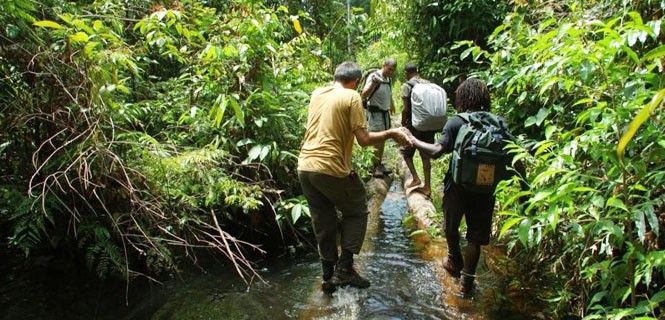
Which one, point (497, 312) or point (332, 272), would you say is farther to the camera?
point (332, 272)

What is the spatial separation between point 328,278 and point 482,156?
182 centimetres

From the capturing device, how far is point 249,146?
5.56 m

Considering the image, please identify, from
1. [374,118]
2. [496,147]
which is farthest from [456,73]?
[496,147]

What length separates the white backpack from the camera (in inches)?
241

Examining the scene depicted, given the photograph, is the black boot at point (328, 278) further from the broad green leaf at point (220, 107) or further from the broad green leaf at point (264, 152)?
the broad green leaf at point (220, 107)

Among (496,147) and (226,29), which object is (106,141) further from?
(496,147)

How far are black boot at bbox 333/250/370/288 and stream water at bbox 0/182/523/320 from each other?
0.22ft

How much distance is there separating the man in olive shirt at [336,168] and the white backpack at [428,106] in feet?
6.50

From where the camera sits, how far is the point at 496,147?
12.3 ft

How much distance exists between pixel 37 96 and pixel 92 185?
94 cm

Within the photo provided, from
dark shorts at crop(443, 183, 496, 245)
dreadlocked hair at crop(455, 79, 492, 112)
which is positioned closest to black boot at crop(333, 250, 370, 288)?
dark shorts at crop(443, 183, 496, 245)

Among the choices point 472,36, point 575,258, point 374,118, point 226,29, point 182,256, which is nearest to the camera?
point 575,258

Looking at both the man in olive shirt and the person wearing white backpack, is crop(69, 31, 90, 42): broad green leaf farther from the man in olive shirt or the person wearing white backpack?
the person wearing white backpack

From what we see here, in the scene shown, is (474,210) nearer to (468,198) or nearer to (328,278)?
(468,198)
